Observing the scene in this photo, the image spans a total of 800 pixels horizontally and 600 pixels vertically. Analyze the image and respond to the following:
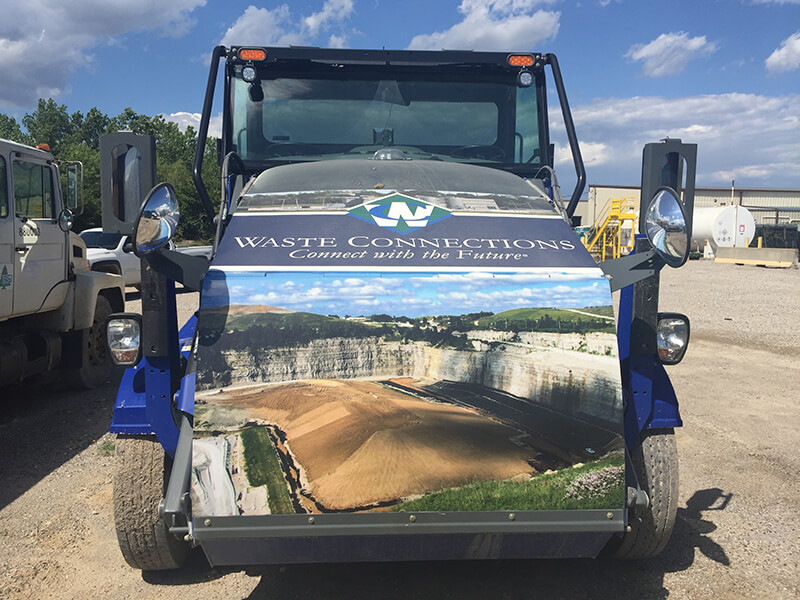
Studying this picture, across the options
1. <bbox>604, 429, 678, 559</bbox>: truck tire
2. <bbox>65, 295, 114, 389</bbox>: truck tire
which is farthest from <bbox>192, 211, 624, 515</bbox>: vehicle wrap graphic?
<bbox>65, 295, 114, 389</bbox>: truck tire

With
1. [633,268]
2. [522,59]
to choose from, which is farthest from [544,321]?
[522,59]

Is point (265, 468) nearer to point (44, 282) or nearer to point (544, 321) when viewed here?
point (544, 321)

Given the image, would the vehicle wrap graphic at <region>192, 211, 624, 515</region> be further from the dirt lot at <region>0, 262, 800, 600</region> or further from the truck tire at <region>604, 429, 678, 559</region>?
the dirt lot at <region>0, 262, 800, 600</region>

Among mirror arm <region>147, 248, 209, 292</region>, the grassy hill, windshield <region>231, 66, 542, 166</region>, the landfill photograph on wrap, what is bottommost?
the landfill photograph on wrap

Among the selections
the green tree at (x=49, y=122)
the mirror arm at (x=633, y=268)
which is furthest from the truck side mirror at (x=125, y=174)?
the green tree at (x=49, y=122)

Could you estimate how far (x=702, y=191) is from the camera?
182 ft

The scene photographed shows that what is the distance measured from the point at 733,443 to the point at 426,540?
4140 mm

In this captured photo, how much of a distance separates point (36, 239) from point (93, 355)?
69.8 inches

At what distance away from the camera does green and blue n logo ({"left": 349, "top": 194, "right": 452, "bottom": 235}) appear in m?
3.33

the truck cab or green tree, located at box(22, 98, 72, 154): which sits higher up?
green tree, located at box(22, 98, 72, 154)

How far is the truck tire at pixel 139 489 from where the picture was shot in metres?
3.21

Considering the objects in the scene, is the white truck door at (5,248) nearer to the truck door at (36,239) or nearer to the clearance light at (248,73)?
the truck door at (36,239)

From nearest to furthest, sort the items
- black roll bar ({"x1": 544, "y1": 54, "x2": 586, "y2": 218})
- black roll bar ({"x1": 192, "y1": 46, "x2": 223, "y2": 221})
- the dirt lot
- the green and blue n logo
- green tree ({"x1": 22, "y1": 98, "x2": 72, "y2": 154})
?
the green and blue n logo
the dirt lot
black roll bar ({"x1": 192, "y1": 46, "x2": 223, "y2": 221})
black roll bar ({"x1": 544, "y1": 54, "x2": 586, "y2": 218})
green tree ({"x1": 22, "y1": 98, "x2": 72, "y2": 154})

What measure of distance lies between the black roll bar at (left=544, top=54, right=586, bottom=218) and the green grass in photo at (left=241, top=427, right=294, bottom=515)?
110 inches
